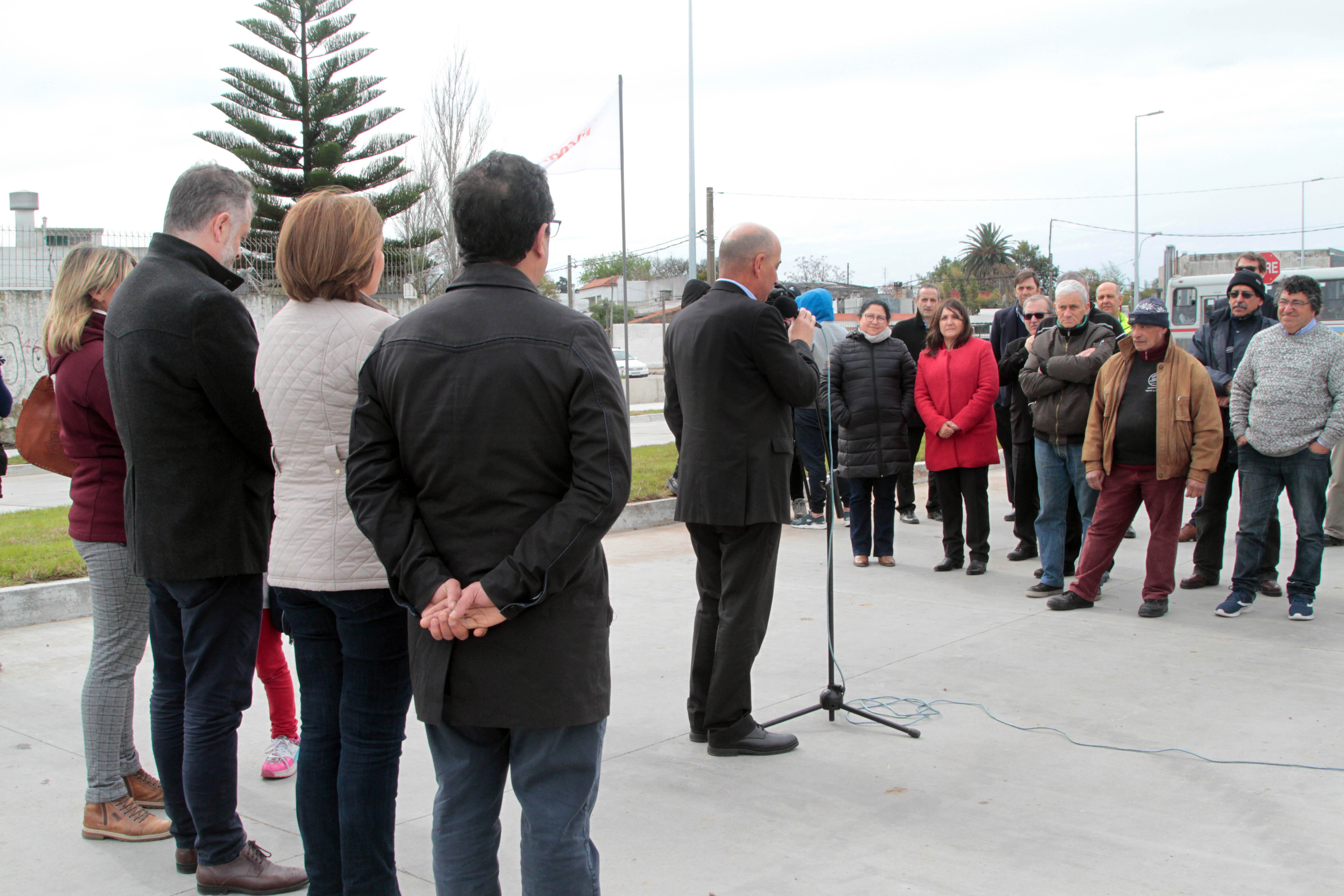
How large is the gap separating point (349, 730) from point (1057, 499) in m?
5.20

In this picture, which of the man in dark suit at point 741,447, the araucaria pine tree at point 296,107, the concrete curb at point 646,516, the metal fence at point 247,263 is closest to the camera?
the man in dark suit at point 741,447

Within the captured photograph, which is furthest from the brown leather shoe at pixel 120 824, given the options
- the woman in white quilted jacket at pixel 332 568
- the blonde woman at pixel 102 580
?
the woman in white quilted jacket at pixel 332 568

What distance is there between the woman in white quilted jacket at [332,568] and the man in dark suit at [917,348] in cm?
680

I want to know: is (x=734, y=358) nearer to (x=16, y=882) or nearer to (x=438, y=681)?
(x=438, y=681)

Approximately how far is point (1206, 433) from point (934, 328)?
2.23m

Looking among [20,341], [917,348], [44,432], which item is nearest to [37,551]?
[44,432]

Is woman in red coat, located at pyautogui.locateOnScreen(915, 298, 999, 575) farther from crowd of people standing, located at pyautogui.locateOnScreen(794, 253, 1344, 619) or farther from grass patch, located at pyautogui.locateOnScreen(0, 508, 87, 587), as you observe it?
grass patch, located at pyautogui.locateOnScreen(0, 508, 87, 587)

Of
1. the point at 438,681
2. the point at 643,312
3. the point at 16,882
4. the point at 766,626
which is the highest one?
the point at 643,312

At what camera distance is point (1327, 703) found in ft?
14.3

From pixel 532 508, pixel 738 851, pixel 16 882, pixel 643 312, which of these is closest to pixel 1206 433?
pixel 738 851

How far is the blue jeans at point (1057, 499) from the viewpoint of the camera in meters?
6.47

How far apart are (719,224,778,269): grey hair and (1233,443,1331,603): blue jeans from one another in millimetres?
3554

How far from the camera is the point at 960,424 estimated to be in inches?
277

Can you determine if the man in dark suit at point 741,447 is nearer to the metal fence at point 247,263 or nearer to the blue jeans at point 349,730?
the blue jeans at point 349,730
